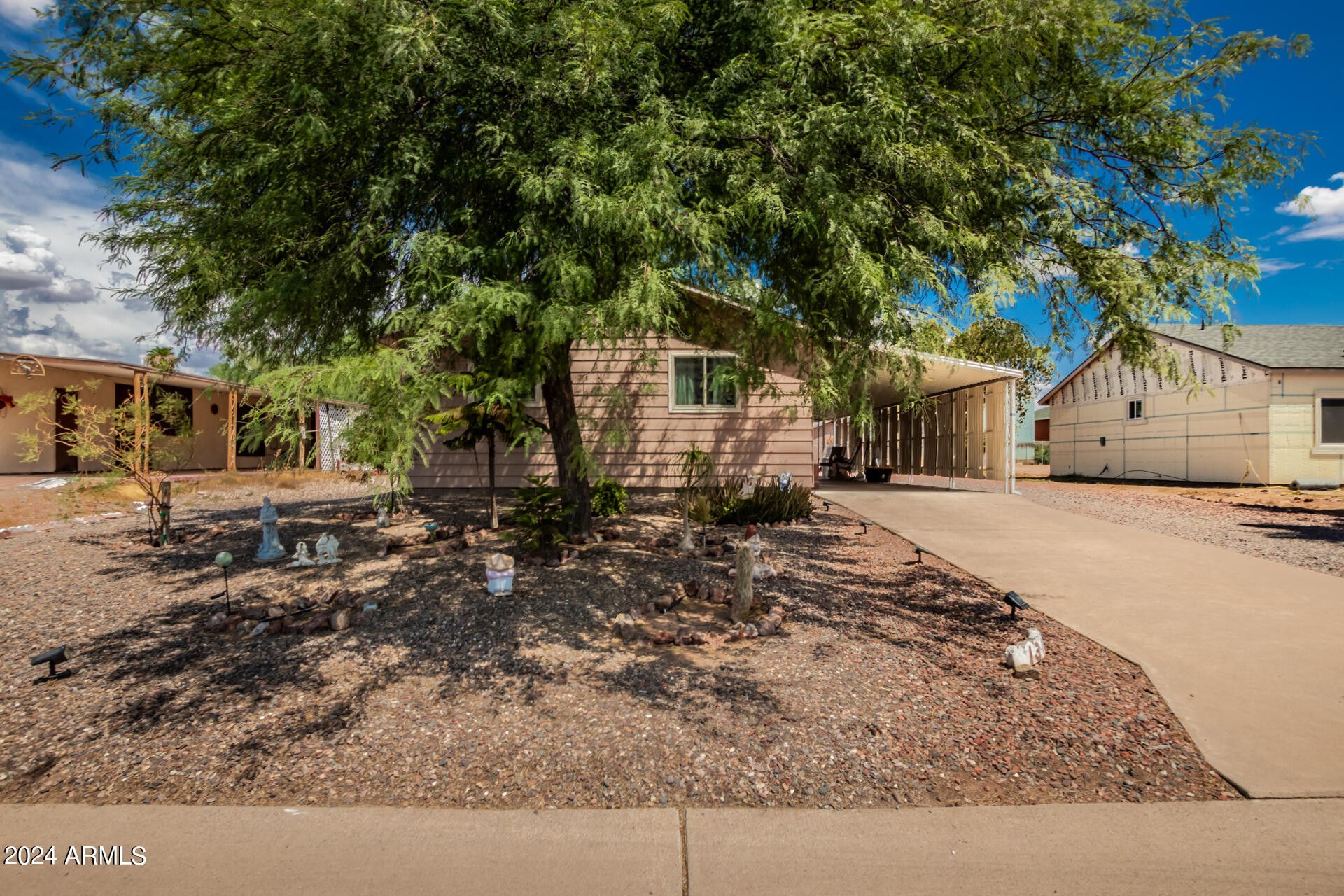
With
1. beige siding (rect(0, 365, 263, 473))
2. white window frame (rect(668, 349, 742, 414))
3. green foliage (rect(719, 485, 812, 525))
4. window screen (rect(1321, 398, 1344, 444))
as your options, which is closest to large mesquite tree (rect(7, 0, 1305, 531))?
green foliage (rect(719, 485, 812, 525))

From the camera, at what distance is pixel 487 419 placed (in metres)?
7.08

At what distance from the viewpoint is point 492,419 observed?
716 cm

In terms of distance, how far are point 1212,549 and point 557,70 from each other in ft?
29.4

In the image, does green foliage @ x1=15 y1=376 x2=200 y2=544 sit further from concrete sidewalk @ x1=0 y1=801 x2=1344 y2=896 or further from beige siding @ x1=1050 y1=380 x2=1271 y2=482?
beige siding @ x1=1050 y1=380 x2=1271 y2=482

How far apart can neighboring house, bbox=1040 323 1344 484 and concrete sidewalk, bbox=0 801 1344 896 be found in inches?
535

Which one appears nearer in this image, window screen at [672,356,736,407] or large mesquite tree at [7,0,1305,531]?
large mesquite tree at [7,0,1305,531]

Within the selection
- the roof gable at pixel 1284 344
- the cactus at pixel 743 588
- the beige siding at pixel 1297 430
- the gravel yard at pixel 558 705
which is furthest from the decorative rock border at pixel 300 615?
the beige siding at pixel 1297 430

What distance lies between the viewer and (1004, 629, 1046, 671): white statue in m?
4.07

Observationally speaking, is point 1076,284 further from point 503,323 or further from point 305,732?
point 305,732

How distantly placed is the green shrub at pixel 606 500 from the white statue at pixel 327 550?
11.9 ft

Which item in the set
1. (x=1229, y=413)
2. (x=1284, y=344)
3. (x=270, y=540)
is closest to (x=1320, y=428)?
(x=1229, y=413)

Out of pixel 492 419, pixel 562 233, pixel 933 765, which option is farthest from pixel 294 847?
pixel 492 419

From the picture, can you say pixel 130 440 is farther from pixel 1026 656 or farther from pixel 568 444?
pixel 1026 656

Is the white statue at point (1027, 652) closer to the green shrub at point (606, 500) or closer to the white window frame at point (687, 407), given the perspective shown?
the green shrub at point (606, 500)
